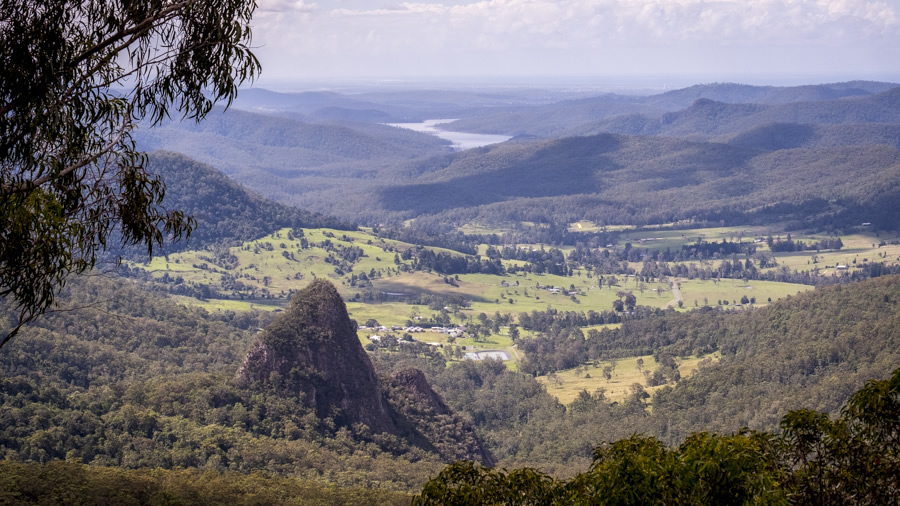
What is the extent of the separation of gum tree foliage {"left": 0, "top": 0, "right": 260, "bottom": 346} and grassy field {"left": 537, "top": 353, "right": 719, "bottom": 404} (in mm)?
63364

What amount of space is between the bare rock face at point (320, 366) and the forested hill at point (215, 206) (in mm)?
99580

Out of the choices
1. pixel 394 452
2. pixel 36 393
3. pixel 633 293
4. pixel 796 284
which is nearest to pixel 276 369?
pixel 394 452

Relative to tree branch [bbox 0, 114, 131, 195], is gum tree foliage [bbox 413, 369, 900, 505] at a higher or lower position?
lower

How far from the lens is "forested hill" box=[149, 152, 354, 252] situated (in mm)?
157125

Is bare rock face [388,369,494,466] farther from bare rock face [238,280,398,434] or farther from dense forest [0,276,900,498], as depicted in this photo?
bare rock face [238,280,398,434]

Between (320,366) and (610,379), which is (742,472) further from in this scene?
(610,379)

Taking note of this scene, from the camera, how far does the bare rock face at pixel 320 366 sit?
2100 inches

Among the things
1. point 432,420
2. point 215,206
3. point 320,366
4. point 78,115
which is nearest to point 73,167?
point 78,115

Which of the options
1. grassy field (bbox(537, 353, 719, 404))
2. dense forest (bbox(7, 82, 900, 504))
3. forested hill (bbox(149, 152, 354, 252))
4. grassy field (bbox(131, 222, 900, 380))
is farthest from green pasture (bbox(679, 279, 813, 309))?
forested hill (bbox(149, 152, 354, 252))

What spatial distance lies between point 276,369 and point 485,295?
86635mm

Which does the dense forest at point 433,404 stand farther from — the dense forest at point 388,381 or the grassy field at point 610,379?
the grassy field at point 610,379

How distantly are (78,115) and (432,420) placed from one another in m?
44.5

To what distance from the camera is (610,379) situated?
86000mm

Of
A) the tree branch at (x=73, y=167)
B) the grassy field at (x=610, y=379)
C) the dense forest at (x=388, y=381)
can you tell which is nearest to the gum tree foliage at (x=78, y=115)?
the tree branch at (x=73, y=167)
